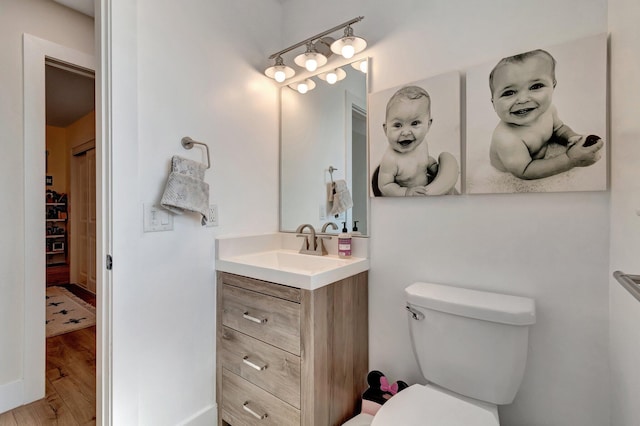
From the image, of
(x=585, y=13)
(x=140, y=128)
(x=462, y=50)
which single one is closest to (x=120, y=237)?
(x=140, y=128)

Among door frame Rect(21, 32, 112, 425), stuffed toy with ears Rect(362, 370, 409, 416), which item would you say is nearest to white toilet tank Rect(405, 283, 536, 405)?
stuffed toy with ears Rect(362, 370, 409, 416)

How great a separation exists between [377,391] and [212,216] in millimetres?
1252

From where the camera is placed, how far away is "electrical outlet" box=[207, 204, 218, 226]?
1.60m

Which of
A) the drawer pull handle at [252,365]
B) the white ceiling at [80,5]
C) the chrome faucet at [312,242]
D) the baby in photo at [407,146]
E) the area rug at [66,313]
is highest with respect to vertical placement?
the white ceiling at [80,5]

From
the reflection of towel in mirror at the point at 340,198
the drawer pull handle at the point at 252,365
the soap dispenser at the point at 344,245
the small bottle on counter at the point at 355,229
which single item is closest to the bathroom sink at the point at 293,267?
the soap dispenser at the point at 344,245

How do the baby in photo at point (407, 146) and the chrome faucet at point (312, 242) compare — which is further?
the chrome faucet at point (312, 242)

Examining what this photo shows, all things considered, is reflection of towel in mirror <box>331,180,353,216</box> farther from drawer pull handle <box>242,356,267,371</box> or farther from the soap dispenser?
drawer pull handle <box>242,356,267,371</box>

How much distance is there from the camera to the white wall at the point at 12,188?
173 cm

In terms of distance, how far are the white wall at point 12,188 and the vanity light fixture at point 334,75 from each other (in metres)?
1.80

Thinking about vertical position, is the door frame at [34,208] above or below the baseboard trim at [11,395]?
above

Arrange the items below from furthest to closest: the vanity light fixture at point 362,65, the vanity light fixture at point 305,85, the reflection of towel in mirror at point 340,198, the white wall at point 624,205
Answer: the vanity light fixture at point 305,85, the reflection of towel in mirror at point 340,198, the vanity light fixture at point 362,65, the white wall at point 624,205

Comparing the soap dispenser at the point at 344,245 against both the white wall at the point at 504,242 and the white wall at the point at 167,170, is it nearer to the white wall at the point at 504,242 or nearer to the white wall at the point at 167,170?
the white wall at the point at 504,242

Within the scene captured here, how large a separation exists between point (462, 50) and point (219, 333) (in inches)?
75.1

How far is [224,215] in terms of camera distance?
168 centimetres
